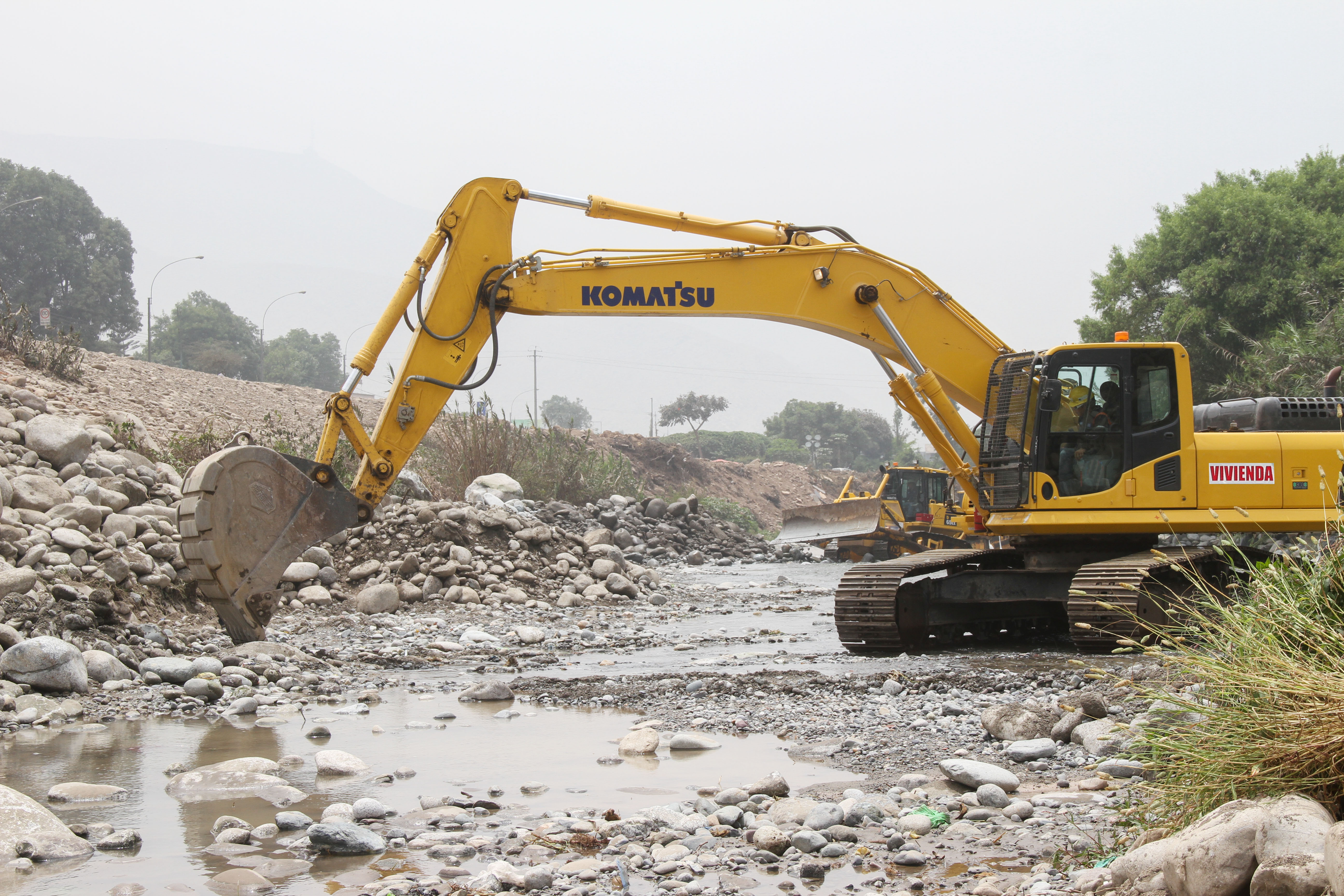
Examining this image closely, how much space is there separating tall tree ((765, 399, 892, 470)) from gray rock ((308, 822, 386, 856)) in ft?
293

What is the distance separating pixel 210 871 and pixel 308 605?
8185 millimetres

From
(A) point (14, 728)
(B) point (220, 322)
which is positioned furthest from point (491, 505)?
(B) point (220, 322)

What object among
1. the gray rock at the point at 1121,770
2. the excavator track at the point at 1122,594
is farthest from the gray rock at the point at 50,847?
the excavator track at the point at 1122,594

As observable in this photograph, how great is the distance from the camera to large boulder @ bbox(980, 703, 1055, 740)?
5.89m

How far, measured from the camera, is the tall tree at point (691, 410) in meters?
94.8

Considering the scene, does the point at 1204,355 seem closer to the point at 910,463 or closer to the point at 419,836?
the point at 419,836

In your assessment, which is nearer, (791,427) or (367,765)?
(367,765)

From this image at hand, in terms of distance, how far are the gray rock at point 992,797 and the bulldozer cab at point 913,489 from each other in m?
20.2

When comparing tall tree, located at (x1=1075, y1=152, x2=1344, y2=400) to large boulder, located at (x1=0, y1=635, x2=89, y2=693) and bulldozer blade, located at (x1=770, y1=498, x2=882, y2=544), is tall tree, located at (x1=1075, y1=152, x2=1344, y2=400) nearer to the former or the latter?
bulldozer blade, located at (x1=770, y1=498, x2=882, y2=544)

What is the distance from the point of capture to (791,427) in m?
98.6

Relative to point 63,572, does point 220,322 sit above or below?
above

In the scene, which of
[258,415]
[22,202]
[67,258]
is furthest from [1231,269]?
[67,258]

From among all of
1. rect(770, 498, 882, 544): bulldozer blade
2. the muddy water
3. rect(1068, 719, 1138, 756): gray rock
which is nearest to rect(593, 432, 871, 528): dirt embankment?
rect(770, 498, 882, 544): bulldozer blade

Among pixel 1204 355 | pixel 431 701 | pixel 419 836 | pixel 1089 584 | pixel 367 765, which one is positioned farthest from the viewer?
pixel 1204 355
